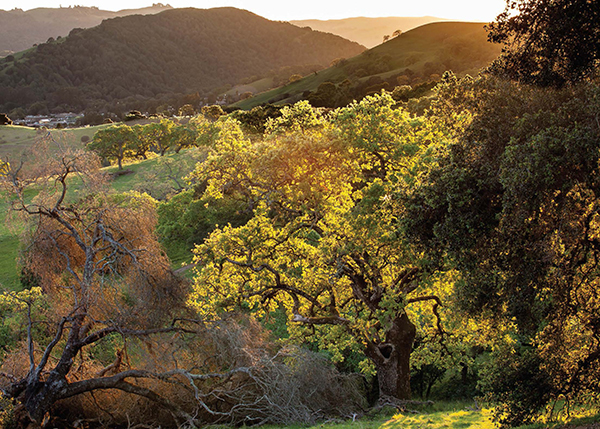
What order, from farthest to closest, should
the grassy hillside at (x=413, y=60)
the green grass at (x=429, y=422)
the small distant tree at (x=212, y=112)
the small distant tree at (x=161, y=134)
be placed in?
1. the grassy hillside at (x=413, y=60)
2. the small distant tree at (x=212, y=112)
3. the small distant tree at (x=161, y=134)
4. the green grass at (x=429, y=422)

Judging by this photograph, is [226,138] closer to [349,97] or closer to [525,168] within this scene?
[525,168]

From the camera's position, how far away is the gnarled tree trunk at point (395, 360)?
64.1 feet

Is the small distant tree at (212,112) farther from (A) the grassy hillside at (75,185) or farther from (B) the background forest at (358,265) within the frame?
(B) the background forest at (358,265)

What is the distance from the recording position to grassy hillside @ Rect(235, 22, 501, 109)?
120 metres

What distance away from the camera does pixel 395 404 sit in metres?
18.8

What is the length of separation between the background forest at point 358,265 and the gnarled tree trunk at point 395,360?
82mm

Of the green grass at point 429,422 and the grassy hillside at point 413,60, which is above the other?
the grassy hillside at point 413,60

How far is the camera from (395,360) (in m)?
19.5

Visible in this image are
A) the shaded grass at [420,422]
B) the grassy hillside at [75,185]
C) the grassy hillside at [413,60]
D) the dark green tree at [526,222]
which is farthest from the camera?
the grassy hillside at [413,60]

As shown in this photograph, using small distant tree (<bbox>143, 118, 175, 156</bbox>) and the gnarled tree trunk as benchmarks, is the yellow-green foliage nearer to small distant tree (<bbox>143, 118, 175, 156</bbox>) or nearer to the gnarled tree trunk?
the gnarled tree trunk

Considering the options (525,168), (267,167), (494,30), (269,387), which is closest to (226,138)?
(267,167)

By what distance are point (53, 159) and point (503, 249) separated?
15506mm

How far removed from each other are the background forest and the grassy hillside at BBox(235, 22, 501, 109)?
9748cm

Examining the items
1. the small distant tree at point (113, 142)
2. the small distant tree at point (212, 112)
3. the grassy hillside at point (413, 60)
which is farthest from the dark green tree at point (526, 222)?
the small distant tree at point (212, 112)
